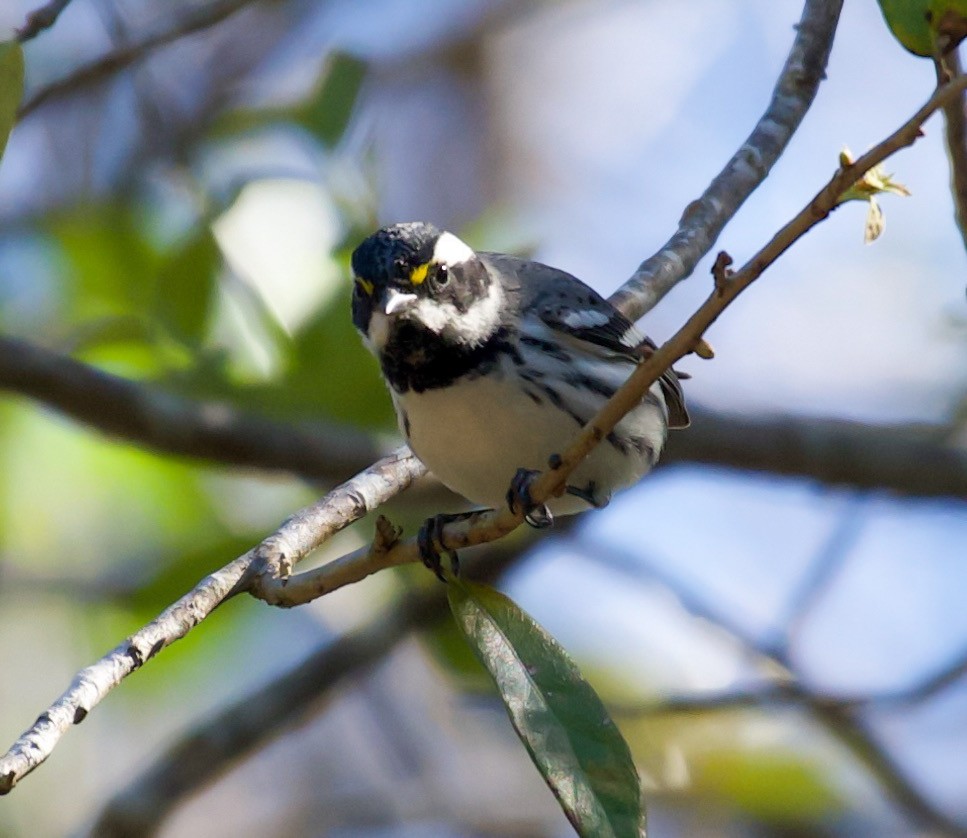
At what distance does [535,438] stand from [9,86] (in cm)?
124

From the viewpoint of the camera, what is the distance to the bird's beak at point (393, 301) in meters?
2.88

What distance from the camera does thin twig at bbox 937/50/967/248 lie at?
220 centimetres

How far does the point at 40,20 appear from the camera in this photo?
2668mm

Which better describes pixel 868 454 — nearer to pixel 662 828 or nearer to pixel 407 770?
pixel 662 828

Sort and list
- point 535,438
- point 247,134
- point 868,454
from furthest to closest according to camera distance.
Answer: point 247,134
point 868,454
point 535,438

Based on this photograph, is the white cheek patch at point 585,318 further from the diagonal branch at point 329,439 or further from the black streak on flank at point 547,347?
the diagonal branch at point 329,439

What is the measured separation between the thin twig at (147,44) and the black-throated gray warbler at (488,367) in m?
1.05

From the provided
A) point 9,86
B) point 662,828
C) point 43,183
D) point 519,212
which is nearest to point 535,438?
point 9,86

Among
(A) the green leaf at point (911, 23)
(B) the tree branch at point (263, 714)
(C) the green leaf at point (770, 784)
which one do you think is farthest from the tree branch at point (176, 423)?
(A) the green leaf at point (911, 23)

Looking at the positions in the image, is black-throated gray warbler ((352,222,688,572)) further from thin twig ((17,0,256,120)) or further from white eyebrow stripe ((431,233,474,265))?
thin twig ((17,0,256,120))

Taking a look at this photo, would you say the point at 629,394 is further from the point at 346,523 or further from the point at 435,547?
the point at 346,523

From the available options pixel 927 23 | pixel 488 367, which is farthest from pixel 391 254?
pixel 927 23

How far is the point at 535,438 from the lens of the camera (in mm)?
2848

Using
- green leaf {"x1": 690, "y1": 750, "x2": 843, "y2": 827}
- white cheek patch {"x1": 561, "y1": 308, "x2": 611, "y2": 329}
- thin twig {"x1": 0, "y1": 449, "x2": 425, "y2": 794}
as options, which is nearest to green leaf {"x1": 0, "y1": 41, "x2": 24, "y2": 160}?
thin twig {"x1": 0, "y1": 449, "x2": 425, "y2": 794}
